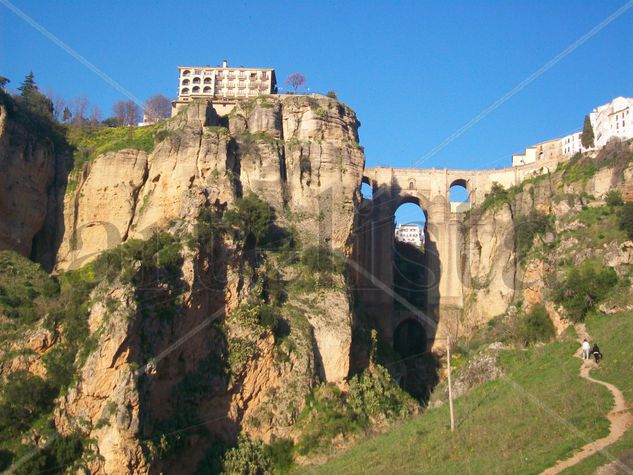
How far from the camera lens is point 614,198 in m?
50.2

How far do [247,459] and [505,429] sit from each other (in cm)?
1216

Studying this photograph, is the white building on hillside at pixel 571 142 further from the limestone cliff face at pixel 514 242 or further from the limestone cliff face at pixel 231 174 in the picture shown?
the limestone cliff face at pixel 231 174

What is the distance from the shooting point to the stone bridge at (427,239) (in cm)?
5278

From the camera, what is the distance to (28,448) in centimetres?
3062

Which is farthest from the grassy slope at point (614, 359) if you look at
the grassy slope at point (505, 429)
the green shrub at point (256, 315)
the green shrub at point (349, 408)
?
the green shrub at point (256, 315)

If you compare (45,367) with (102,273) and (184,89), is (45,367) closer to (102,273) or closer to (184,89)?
(102,273)

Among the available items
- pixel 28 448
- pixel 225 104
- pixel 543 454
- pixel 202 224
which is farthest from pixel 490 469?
pixel 225 104

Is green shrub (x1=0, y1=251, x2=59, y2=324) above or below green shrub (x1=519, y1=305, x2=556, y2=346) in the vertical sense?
above

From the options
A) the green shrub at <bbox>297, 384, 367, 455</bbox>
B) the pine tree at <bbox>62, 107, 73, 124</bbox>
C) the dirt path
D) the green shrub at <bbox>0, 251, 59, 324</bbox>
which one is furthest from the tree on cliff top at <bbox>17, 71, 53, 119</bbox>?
the dirt path

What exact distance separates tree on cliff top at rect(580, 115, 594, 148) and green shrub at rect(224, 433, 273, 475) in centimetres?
3642

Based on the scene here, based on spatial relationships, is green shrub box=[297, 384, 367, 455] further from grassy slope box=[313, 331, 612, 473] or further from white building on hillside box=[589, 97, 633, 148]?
white building on hillside box=[589, 97, 633, 148]

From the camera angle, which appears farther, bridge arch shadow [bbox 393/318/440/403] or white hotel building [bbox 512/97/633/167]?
white hotel building [bbox 512/97/633/167]

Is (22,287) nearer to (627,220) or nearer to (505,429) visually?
(505,429)

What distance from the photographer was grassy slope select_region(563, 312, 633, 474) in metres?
21.8
